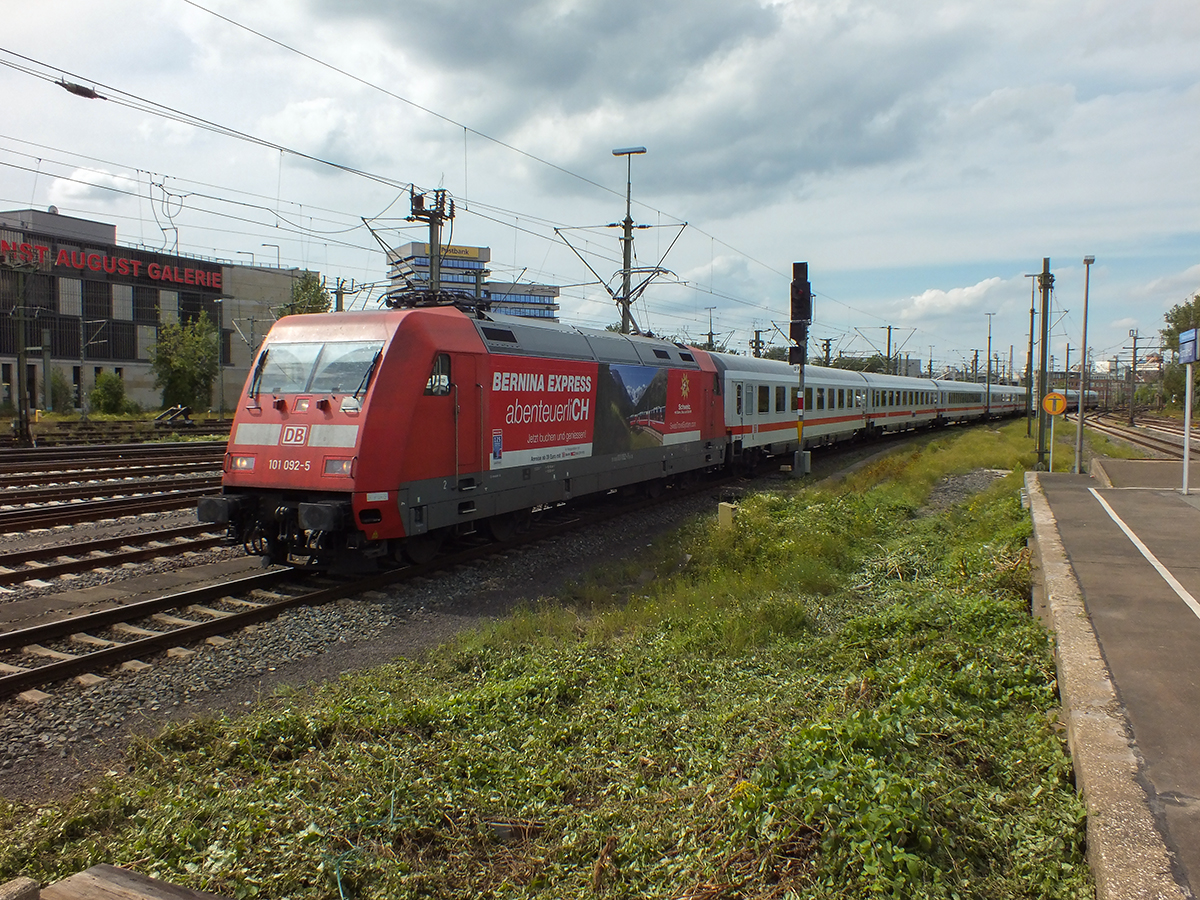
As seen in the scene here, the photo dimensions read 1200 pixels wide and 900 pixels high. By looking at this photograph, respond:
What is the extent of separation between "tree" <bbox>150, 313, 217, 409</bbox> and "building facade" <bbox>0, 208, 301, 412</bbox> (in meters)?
4.08

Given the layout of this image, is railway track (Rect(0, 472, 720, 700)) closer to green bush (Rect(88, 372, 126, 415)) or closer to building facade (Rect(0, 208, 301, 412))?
green bush (Rect(88, 372, 126, 415))

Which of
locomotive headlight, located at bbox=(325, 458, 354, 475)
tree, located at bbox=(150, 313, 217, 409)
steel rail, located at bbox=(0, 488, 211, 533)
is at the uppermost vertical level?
tree, located at bbox=(150, 313, 217, 409)

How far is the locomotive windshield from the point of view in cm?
904

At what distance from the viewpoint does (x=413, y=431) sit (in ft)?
30.2

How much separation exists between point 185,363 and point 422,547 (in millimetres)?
44023

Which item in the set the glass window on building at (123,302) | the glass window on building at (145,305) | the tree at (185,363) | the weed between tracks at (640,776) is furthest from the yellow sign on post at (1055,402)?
the glass window on building at (123,302)

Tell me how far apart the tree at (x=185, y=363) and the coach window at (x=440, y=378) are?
43868 mm

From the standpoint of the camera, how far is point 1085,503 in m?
11.7

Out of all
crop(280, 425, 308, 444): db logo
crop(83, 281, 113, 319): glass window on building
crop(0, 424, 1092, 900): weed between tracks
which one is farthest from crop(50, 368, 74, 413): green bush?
crop(0, 424, 1092, 900): weed between tracks

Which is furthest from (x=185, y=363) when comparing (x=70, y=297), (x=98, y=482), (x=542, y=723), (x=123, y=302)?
(x=542, y=723)

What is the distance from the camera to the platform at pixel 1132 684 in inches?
122

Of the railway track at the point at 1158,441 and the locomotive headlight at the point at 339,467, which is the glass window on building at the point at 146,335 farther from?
the railway track at the point at 1158,441

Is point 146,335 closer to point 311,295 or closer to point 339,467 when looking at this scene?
point 311,295

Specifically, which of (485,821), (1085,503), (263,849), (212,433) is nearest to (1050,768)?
(485,821)
